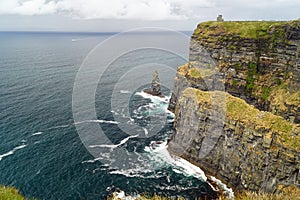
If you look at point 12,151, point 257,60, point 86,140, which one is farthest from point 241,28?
point 12,151

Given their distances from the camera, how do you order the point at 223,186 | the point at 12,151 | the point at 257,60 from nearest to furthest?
the point at 223,186, the point at 12,151, the point at 257,60

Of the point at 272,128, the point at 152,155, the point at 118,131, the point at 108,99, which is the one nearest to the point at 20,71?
Answer: the point at 108,99

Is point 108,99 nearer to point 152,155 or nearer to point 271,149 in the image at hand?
point 152,155

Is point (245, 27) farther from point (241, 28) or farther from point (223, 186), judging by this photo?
point (223, 186)

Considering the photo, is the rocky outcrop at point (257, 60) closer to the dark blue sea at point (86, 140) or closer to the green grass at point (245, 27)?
the green grass at point (245, 27)

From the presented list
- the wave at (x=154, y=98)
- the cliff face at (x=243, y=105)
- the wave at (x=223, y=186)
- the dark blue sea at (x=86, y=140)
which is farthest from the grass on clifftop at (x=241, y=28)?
the wave at (x=223, y=186)

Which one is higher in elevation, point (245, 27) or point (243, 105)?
point (245, 27)

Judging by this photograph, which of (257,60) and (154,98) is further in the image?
(154,98)

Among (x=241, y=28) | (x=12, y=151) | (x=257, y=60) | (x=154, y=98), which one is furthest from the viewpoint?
(x=154, y=98)

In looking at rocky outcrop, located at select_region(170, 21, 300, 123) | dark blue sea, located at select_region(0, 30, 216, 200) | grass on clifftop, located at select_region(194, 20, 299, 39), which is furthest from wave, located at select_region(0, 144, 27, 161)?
grass on clifftop, located at select_region(194, 20, 299, 39)
